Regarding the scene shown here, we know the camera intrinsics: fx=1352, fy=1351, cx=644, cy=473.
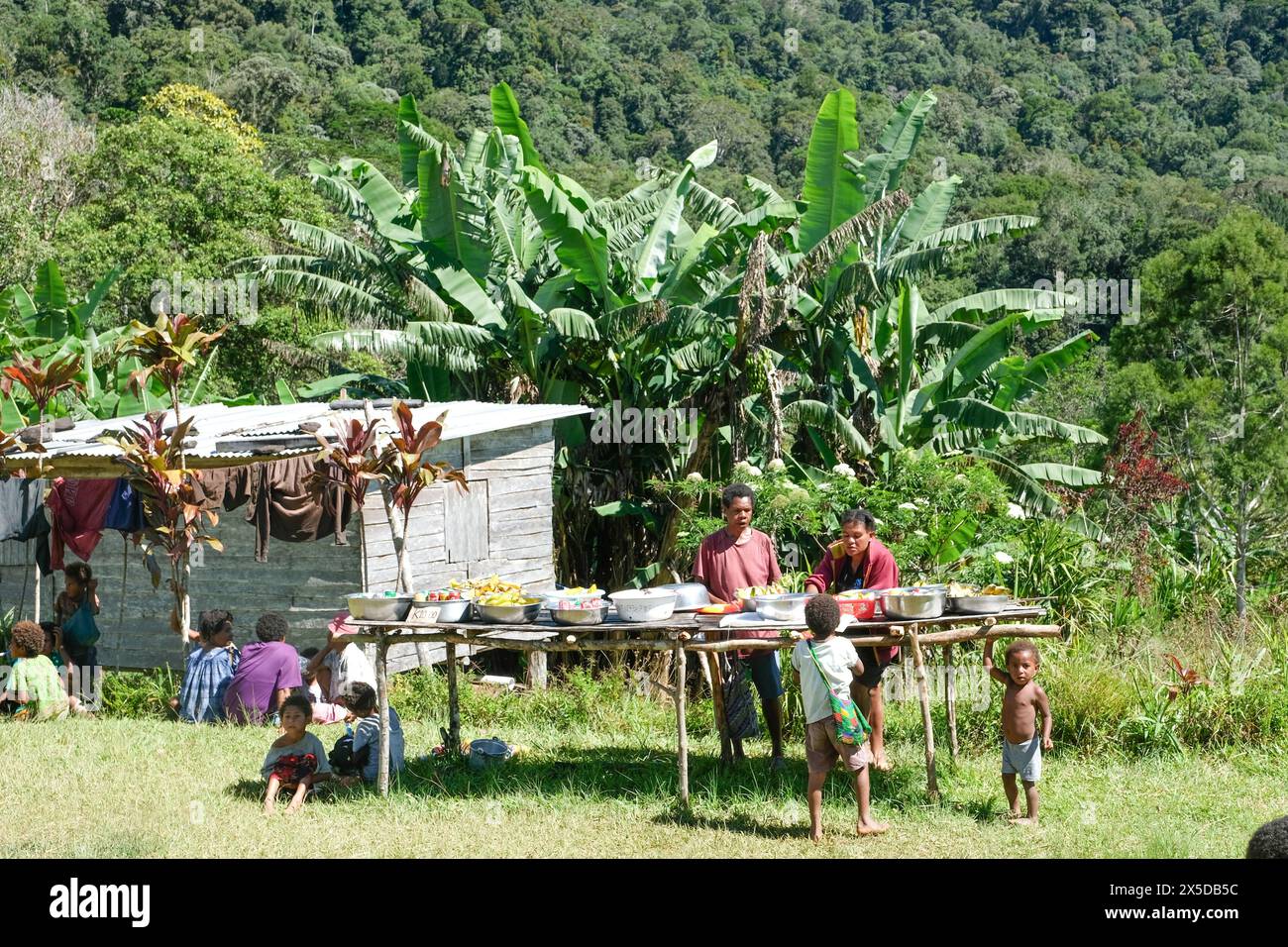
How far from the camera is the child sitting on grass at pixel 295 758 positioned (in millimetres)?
7855

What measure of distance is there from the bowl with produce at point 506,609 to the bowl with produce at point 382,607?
A: 1.39ft

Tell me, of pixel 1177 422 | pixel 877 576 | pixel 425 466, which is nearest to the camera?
pixel 877 576

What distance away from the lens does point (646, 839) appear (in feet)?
23.5

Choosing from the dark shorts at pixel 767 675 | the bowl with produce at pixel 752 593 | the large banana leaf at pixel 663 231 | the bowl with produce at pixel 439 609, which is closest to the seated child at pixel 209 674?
the bowl with produce at pixel 439 609

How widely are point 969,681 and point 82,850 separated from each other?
6231 mm

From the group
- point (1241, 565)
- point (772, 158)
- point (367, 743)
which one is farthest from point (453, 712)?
point (772, 158)

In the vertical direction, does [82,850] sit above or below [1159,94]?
below

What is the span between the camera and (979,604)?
7.60m

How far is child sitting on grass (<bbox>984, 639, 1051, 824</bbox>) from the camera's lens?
7.37 meters

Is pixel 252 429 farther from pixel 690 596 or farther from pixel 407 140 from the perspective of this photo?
pixel 690 596

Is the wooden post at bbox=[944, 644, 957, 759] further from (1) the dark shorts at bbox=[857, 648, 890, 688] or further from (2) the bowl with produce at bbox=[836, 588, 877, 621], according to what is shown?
(2) the bowl with produce at bbox=[836, 588, 877, 621]

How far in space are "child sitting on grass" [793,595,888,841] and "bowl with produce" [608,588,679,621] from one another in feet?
2.81

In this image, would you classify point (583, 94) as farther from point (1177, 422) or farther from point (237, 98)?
point (1177, 422)

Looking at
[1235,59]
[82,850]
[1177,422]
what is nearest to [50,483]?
[82,850]
